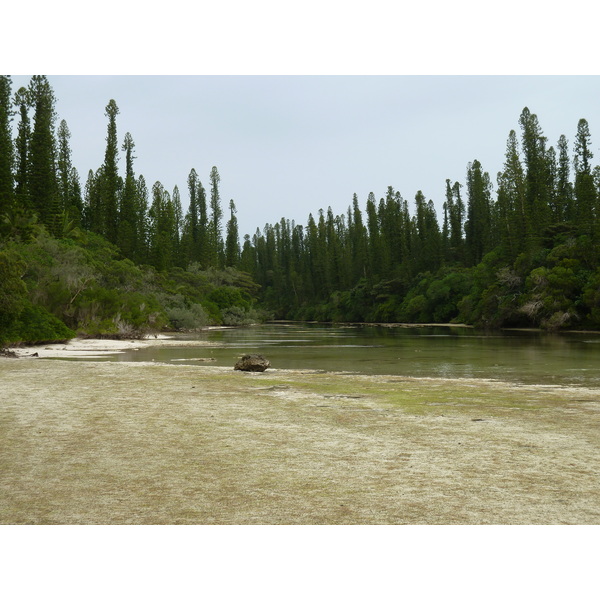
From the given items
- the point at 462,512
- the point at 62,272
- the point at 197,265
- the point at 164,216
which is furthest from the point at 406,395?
the point at 164,216

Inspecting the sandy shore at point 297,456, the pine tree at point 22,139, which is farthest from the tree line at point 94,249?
the sandy shore at point 297,456

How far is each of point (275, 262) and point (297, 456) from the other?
398 ft

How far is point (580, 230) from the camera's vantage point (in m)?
53.7

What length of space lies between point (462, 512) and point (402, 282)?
8597 cm

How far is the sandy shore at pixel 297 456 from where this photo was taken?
4.69m

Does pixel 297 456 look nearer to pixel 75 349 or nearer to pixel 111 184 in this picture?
pixel 75 349

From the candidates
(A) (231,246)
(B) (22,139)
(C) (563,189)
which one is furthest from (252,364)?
(A) (231,246)

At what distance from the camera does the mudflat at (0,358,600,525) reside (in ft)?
15.4

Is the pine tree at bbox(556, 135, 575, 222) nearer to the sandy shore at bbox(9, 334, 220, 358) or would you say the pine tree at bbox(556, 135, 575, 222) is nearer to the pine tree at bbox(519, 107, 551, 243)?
the pine tree at bbox(519, 107, 551, 243)

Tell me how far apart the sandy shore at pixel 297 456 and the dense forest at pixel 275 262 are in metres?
13.0

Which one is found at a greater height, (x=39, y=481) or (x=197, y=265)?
(x=197, y=265)

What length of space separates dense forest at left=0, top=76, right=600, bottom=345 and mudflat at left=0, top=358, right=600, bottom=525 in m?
13.3

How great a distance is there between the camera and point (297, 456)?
648 centimetres
